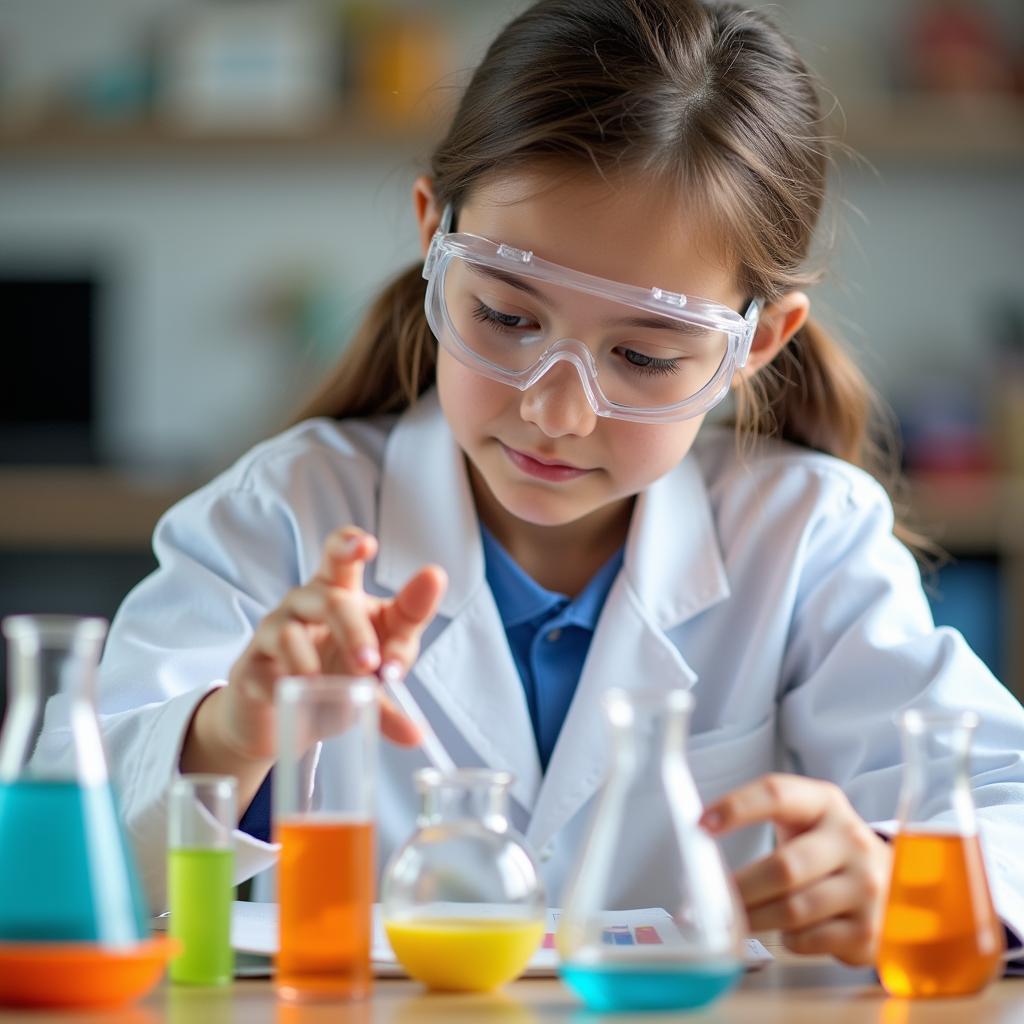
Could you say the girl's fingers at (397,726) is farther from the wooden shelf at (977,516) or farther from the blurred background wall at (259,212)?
the blurred background wall at (259,212)

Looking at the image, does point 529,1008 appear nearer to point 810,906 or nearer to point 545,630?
point 810,906

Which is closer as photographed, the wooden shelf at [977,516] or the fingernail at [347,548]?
the fingernail at [347,548]

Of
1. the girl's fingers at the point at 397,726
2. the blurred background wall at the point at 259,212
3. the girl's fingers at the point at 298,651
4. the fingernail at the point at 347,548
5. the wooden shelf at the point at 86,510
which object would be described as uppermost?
the fingernail at the point at 347,548

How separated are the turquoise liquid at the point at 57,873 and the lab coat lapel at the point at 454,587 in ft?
2.46

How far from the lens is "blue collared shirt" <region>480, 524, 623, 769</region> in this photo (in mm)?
1652

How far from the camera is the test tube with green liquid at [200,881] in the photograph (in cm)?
93

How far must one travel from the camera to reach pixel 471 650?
5.25ft

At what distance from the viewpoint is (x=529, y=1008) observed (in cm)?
88

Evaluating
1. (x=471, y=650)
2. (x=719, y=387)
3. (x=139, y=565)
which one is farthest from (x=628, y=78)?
(x=139, y=565)

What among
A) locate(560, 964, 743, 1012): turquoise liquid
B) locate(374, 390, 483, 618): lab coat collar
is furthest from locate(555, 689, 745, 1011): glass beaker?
locate(374, 390, 483, 618): lab coat collar

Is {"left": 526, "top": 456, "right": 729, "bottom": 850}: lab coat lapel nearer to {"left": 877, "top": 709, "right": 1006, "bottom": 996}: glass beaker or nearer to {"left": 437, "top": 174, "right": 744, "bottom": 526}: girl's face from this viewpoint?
{"left": 437, "top": 174, "right": 744, "bottom": 526}: girl's face

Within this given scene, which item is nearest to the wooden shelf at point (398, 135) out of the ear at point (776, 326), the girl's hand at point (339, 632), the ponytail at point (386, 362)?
the ponytail at point (386, 362)

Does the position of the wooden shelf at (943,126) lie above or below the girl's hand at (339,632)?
below

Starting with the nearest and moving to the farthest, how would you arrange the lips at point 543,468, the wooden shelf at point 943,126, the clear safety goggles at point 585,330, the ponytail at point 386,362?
the clear safety goggles at point 585,330 → the lips at point 543,468 → the ponytail at point 386,362 → the wooden shelf at point 943,126
